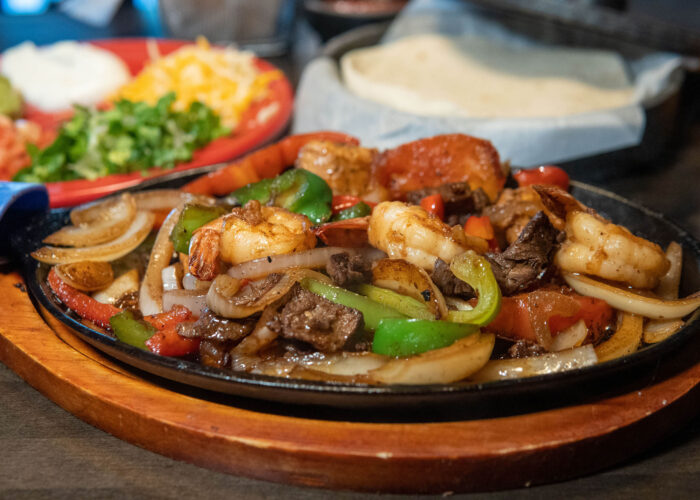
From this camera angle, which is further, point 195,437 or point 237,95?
point 237,95

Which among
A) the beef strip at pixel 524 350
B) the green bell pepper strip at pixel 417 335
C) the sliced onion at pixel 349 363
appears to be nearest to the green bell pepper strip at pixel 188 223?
the sliced onion at pixel 349 363

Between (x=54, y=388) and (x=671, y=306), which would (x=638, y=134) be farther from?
(x=54, y=388)

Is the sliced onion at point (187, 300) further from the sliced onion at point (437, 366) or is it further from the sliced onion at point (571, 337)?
the sliced onion at point (571, 337)

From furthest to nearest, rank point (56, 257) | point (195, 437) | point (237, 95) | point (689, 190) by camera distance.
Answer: point (237, 95)
point (689, 190)
point (56, 257)
point (195, 437)

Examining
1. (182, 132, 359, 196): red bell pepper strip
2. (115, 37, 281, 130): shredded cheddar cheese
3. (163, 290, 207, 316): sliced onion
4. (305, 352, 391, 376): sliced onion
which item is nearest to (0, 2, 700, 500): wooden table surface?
(305, 352, 391, 376): sliced onion

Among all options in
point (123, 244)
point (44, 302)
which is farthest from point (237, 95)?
point (44, 302)

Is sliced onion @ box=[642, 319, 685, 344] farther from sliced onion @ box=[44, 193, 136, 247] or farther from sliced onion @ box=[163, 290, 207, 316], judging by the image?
sliced onion @ box=[44, 193, 136, 247]
